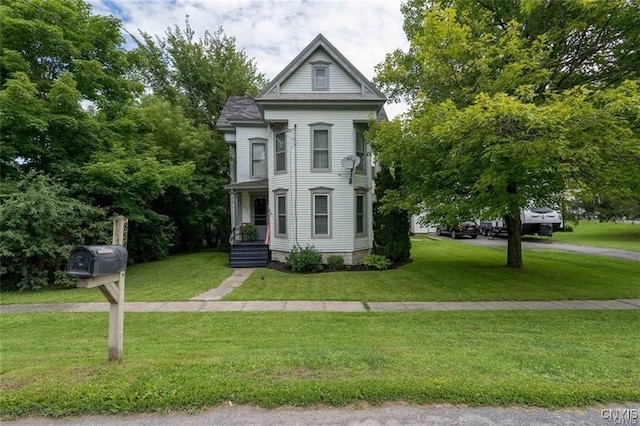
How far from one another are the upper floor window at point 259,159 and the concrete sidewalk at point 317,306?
893cm

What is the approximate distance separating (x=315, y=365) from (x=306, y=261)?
28.3ft

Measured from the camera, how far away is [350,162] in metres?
12.8

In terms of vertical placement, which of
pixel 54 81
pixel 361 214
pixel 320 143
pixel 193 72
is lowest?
pixel 361 214

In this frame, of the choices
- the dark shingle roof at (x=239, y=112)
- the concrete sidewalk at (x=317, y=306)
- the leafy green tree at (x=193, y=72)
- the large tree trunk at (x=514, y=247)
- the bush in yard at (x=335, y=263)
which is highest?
the leafy green tree at (x=193, y=72)

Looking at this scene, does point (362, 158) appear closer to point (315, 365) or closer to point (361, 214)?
point (361, 214)

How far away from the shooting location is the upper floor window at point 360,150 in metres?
13.5

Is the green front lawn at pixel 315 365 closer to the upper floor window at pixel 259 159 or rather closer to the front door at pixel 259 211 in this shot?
the front door at pixel 259 211

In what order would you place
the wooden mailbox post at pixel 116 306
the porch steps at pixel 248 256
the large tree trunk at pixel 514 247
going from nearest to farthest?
the wooden mailbox post at pixel 116 306, the large tree trunk at pixel 514 247, the porch steps at pixel 248 256

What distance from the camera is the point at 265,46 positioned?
16.2 m

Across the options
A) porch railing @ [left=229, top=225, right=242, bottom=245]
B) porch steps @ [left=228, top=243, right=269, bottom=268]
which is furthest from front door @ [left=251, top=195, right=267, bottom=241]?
porch steps @ [left=228, top=243, right=269, bottom=268]

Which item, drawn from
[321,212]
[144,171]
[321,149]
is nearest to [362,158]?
[321,149]

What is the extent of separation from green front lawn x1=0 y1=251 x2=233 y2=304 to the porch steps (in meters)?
0.51

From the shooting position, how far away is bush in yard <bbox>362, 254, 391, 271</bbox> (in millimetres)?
12492

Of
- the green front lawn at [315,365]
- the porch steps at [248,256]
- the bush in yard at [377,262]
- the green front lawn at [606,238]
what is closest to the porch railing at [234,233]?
the porch steps at [248,256]
